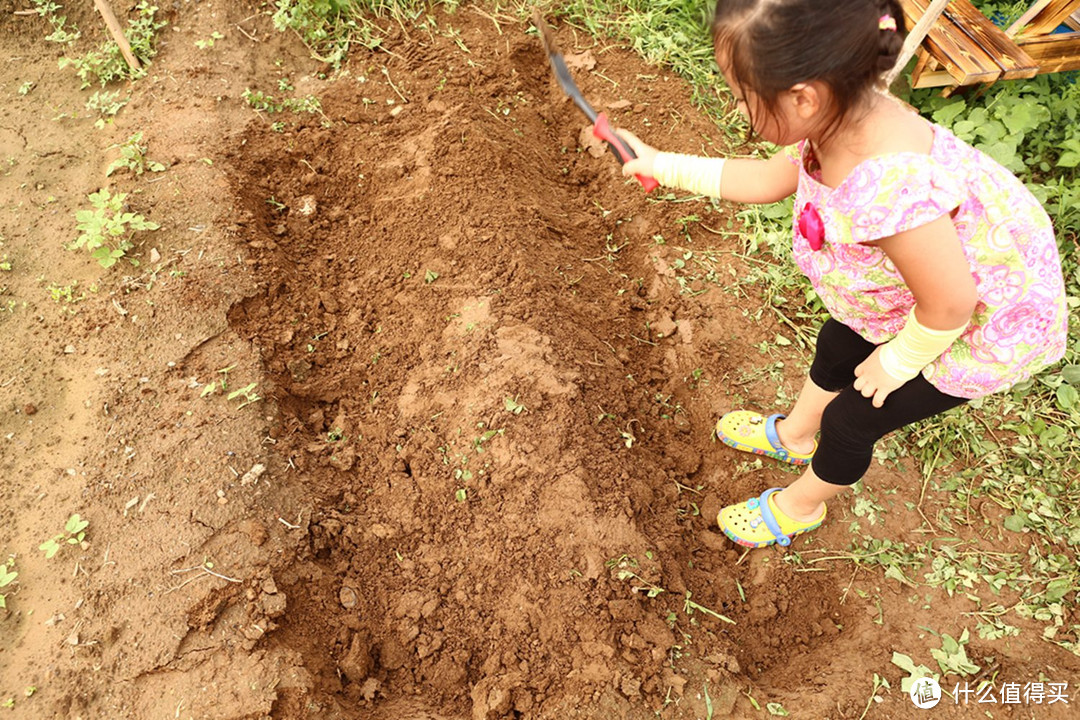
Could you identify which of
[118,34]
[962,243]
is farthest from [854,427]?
[118,34]

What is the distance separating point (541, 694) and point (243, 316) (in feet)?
5.86

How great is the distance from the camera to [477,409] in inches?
95.8

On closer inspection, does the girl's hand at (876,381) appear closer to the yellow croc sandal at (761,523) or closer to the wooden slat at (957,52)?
the yellow croc sandal at (761,523)

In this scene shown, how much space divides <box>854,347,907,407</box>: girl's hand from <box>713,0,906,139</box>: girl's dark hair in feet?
1.93

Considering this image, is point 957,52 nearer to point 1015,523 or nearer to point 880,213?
point 1015,523

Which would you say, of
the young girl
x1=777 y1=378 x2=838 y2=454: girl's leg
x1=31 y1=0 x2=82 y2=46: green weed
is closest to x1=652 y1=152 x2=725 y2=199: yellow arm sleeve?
the young girl

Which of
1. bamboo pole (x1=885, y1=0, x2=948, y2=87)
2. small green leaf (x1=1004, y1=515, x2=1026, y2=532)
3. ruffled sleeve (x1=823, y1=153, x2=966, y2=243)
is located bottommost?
small green leaf (x1=1004, y1=515, x2=1026, y2=532)

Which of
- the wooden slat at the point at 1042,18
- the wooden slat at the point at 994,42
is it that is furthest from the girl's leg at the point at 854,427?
the wooden slat at the point at 1042,18

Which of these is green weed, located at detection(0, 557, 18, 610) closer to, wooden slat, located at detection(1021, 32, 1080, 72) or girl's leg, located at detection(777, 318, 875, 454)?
girl's leg, located at detection(777, 318, 875, 454)

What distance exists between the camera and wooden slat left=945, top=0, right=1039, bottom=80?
9.95 ft

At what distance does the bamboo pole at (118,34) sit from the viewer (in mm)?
3358

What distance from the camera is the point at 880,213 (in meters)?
1.30

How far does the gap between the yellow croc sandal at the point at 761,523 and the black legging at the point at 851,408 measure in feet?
0.97

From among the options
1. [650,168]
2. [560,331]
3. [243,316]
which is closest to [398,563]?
[560,331]
